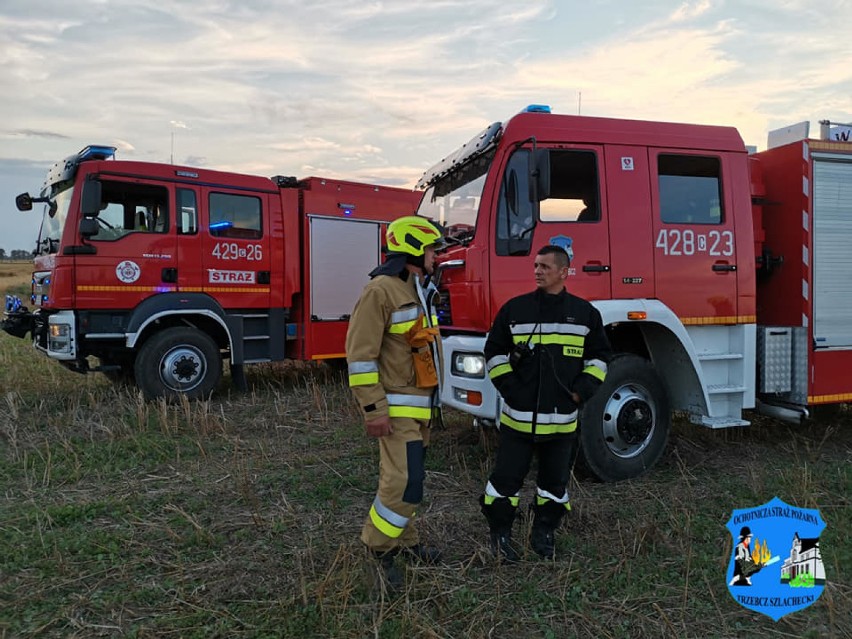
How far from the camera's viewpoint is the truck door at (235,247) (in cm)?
752

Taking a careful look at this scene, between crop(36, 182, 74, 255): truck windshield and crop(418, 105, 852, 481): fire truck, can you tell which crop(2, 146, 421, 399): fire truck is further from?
crop(418, 105, 852, 481): fire truck

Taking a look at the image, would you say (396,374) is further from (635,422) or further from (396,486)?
(635,422)

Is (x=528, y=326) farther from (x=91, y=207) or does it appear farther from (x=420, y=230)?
(x=91, y=207)

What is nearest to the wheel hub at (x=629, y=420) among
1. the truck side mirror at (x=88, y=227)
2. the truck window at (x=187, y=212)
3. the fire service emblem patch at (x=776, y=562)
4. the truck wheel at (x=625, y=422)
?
the truck wheel at (x=625, y=422)

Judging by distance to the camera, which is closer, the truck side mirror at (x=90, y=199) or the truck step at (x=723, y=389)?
the truck step at (x=723, y=389)

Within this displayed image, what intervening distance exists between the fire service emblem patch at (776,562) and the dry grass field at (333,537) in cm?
8

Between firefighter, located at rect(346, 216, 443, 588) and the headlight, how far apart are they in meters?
1.02

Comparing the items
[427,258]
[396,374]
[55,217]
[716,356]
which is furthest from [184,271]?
[716,356]

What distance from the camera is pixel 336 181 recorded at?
339 inches

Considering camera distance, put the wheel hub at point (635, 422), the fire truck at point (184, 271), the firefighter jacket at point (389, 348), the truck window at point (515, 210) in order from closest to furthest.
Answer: the firefighter jacket at point (389, 348), the truck window at point (515, 210), the wheel hub at point (635, 422), the fire truck at point (184, 271)

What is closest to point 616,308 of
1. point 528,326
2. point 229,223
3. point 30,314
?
point 528,326

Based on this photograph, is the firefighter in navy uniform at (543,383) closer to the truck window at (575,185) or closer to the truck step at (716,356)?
the truck window at (575,185)

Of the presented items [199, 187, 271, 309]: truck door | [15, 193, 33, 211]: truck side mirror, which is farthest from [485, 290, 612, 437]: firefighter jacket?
[15, 193, 33, 211]: truck side mirror

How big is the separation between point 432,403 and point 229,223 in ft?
17.7
